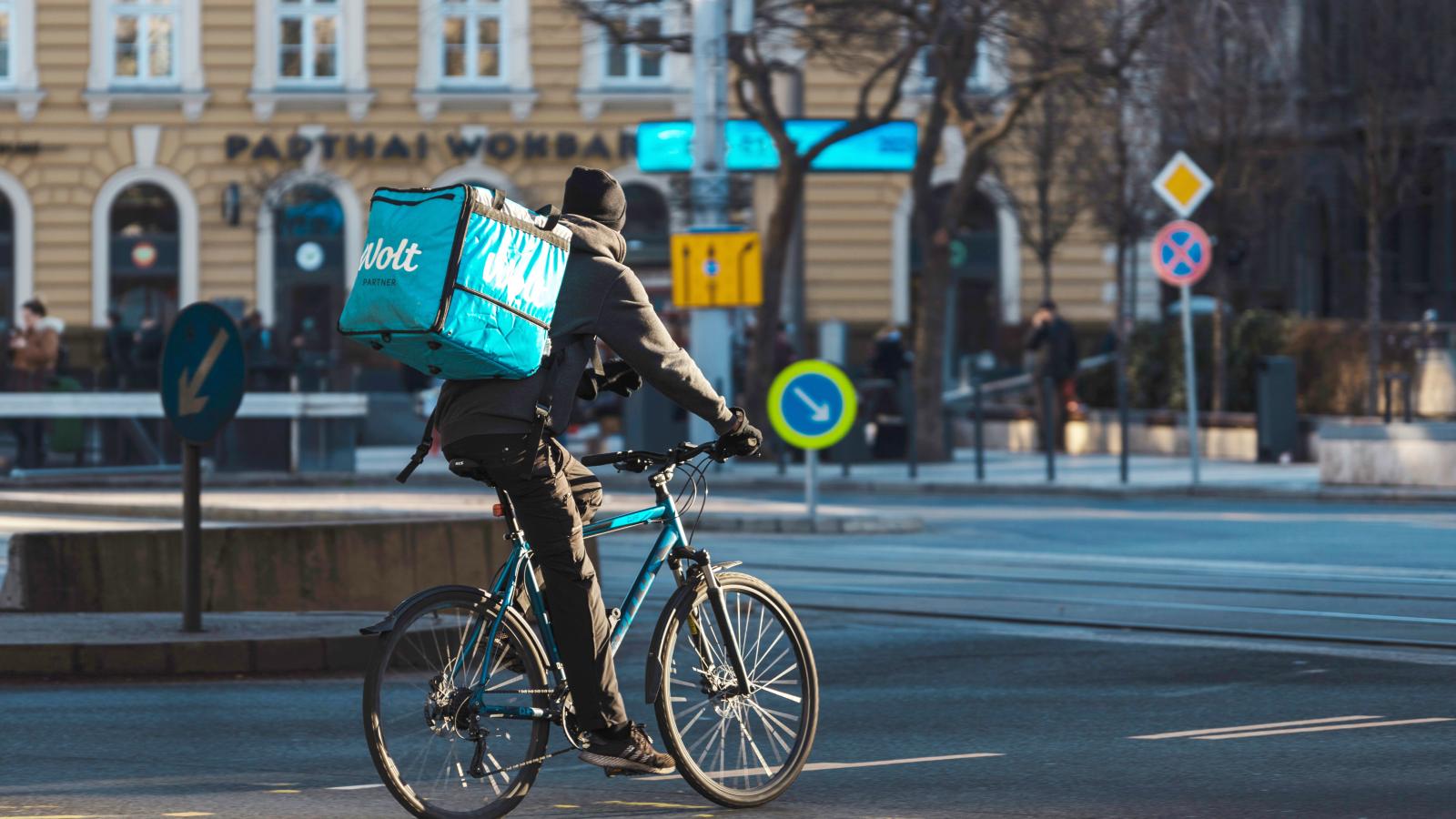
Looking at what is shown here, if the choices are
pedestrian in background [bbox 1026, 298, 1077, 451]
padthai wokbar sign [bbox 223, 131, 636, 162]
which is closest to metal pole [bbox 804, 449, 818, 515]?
pedestrian in background [bbox 1026, 298, 1077, 451]

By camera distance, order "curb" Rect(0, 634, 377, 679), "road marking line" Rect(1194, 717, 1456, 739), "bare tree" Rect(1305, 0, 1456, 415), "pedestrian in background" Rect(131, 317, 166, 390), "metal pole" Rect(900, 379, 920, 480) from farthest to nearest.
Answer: "bare tree" Rect(1305, 0, 1456, 415) < "pedestrian in background" Rect(131, 317, 166, 390) < "metal pole" Rect(900, 379, 920, 480) < "curb" Rect(0, 634, 377, 679) < "road marking line" Rect(1194, 717, 1456, 739)

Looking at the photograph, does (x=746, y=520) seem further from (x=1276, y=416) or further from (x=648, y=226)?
(x=648, y=226)

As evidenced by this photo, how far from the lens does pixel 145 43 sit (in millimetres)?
40781

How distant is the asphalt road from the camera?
21.4ft

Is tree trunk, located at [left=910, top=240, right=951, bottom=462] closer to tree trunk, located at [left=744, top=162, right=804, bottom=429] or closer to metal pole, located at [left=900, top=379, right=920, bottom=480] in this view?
metal pole, located at [left=900, top=379, right=920, bottom=480]

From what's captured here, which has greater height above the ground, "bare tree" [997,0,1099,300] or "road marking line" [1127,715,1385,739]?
"bare tree" [997,0,1099,300]

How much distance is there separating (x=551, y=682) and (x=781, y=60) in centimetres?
1897

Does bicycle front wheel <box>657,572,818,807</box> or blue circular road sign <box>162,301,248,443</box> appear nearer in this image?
bicycle front wheel <box>657,572,818,807</box>

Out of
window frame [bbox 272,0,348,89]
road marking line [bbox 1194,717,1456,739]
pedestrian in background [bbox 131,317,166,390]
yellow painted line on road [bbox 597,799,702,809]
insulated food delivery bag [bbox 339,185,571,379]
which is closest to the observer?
insulated food delivery bag [bbox 339,185,571,379]

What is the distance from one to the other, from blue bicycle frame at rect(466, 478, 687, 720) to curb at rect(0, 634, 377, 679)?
113 inches

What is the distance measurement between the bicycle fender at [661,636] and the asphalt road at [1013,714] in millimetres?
372

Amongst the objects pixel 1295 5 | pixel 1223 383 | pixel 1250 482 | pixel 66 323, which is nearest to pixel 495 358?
pixel 1250 482

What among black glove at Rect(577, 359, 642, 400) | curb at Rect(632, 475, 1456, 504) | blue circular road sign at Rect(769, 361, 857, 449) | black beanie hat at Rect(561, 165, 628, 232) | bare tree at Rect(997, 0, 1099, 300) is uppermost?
bare tree at Rect(997, 0, 1099, 300)

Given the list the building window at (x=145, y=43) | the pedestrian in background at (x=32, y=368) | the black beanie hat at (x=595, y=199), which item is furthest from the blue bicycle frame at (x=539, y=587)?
the building window at (x=145, y=43)
